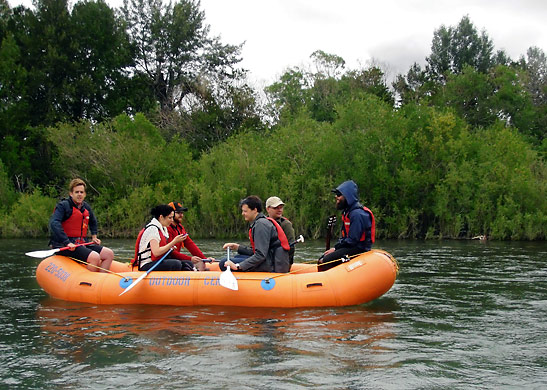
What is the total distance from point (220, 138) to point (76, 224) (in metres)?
23.5

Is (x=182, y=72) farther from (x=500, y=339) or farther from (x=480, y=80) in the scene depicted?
(x=500, y=339)

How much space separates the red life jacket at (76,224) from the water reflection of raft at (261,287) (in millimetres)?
733

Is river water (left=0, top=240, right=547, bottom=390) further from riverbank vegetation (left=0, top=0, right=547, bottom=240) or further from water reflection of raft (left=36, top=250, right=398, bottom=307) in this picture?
riverbank vegetation (left=0, top=0, right=547, bottom=240)

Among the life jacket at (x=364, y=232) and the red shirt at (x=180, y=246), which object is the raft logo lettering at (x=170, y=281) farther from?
the life jacket at (x=364, y=232)

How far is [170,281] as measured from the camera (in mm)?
7617

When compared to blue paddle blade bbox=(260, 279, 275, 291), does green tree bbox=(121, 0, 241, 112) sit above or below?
above

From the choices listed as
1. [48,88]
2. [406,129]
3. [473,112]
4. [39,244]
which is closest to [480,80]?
[473,112]

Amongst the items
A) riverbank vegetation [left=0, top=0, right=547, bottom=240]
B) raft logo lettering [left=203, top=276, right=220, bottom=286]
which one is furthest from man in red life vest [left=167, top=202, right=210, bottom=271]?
riverbank vegetation [left=0, top=0, right=547, bottom=240]

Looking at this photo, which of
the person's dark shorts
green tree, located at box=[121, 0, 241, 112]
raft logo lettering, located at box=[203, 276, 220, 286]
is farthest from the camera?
green tree, located at box=[121, 0, 241, 112]

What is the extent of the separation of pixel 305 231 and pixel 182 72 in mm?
17748

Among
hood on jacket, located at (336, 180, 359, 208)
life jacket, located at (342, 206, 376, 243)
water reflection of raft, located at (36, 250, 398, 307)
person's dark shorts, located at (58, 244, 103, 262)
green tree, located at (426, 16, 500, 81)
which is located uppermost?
green tree, located at (426, 16, 500, 81)

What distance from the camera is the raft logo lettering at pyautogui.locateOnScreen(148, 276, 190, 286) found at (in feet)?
24.9

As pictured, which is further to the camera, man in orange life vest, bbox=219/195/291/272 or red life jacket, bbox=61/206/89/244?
red life jacket, bbox=61/206/89/244

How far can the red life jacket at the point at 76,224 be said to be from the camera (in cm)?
827
